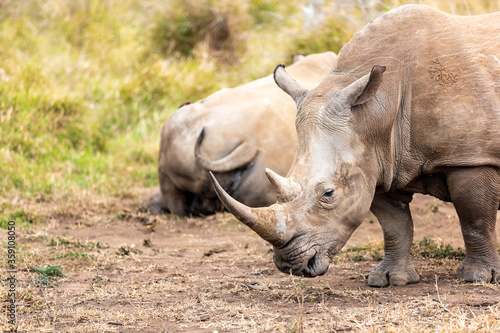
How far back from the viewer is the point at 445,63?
4.45 meters

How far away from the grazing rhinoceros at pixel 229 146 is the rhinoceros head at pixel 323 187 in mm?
2451

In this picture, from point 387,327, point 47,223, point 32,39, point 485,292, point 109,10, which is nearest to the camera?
point 387,327

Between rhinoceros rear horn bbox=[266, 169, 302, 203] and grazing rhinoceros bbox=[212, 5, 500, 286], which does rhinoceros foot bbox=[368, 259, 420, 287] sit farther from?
rhinoceros rear horn bbox=[266, 169, 302, 203]

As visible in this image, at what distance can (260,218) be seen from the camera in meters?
3.92

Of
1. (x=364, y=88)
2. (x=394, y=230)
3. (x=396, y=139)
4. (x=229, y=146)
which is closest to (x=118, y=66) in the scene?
(x=229, y=146)

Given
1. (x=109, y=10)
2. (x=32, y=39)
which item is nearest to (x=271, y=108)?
(x=32, y=39)

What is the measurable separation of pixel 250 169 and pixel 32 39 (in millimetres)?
6574

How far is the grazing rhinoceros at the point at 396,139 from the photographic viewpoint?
4.11m

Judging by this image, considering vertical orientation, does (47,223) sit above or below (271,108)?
below

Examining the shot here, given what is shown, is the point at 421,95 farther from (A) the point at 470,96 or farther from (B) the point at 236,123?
(B) the point at 236,123

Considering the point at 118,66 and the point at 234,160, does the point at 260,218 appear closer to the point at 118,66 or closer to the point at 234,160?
the point at 234,160

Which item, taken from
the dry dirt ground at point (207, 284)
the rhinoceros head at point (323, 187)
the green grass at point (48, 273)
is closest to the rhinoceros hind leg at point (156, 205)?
the dry dirt ground at point (207, 284)

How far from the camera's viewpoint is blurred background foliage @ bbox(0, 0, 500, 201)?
28.3ft

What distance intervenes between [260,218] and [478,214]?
1.47 meters
